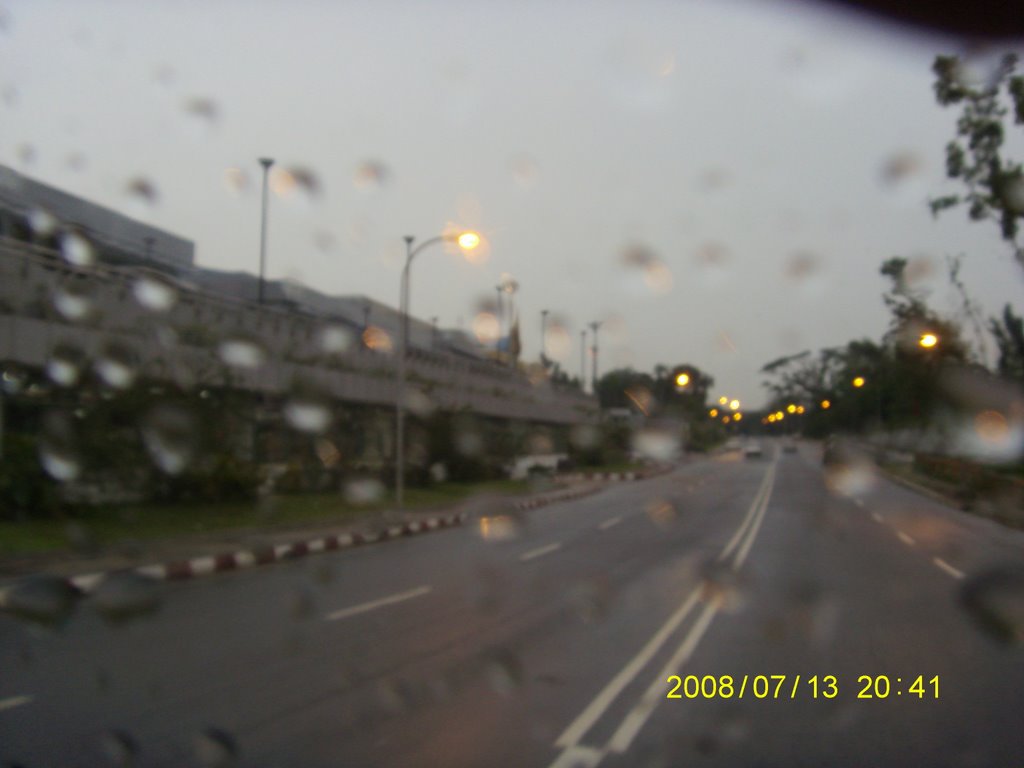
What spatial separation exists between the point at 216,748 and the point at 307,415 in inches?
856

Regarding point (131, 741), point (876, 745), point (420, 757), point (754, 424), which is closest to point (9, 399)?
point (131, 741)

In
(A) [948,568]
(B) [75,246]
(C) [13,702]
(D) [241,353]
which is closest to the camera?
(C) [13,702]

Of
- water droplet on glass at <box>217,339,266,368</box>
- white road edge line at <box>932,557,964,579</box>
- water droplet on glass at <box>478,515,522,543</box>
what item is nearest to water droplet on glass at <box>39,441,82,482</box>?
water droplet on glass at <box>217,339,266,368</box>

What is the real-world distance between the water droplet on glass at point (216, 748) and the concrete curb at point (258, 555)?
552cm

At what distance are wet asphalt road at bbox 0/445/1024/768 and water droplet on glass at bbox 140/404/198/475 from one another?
6076mm

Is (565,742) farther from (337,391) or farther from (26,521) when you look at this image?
(337,391)

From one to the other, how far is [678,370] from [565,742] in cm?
1558

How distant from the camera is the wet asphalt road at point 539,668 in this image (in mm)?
5066

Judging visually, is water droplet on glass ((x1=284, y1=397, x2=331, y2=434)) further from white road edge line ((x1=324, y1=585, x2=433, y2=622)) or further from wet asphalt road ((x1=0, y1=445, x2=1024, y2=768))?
white road edge line ((x1=324, y1=585, x2=433, y2=622))

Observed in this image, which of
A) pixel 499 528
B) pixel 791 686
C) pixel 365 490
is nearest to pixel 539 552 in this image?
pixel 499 528

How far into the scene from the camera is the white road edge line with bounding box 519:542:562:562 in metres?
14.1

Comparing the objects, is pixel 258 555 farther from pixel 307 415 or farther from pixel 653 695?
pixel 307 415

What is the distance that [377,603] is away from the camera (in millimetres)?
9945

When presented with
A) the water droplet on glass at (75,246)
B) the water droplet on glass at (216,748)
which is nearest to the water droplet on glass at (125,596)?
the water droplet on glass at (216,748)
